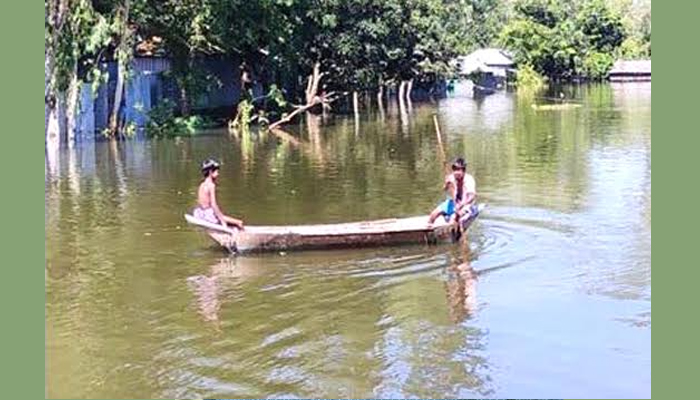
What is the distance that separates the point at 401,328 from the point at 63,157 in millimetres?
19857

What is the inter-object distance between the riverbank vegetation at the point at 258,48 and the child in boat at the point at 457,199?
15798 millimetres

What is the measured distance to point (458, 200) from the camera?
50.1 ft

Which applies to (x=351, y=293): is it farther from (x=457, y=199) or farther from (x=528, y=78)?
(x=528, y=78)

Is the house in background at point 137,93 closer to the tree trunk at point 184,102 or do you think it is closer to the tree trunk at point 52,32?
the tree trunk at point 184,102

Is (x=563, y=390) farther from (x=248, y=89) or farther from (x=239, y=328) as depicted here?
(x=248, y=89)

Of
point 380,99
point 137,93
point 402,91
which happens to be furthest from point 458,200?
point 402,91

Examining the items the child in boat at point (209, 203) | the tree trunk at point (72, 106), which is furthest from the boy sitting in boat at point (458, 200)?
the tree trunk at point (72, 106)

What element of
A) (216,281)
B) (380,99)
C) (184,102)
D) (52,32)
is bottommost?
(216,281)

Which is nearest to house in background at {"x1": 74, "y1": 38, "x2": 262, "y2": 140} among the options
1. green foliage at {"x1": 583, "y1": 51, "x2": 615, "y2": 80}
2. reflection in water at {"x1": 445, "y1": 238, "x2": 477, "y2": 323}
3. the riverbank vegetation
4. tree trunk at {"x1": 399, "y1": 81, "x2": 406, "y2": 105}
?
the riverbank vegetation

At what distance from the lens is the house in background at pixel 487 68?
82356 mm

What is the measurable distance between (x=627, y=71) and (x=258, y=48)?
207ft

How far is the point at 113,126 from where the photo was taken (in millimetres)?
34656

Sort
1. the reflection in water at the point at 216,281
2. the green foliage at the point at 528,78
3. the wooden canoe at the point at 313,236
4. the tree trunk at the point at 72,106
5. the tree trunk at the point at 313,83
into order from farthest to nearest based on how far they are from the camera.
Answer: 1. the green foliage at the point at 528,78
2. the tree trunk at the point at 313,83
3. the tree trunk at the point at 72,106
4. the wooden canoe at the point at 313,236
5. the reflection in water at the point at 216,281

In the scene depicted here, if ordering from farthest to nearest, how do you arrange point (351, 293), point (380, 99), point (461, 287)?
point (380, 99)
point (461, 287)
point (351, 293)
